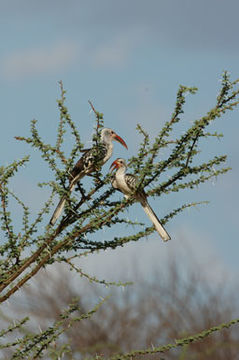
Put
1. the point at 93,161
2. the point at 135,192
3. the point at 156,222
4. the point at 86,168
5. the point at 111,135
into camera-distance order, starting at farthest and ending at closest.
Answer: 1. the point at 111,135
2. the point at 156,222
3. the point at 86,168
4. the point at 93,161
5. the point at 135,192

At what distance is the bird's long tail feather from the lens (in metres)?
5.40

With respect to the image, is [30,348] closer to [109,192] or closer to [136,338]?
[109,192]

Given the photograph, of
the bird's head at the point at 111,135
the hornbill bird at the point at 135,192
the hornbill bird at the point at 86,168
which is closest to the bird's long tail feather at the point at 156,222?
the hornbill bird at the point at 135,192

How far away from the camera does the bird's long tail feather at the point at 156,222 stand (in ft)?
17.7

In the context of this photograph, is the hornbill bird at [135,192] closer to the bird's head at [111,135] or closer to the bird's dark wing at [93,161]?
the bird's dark wing at [93,161]

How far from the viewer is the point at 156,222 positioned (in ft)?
18.4

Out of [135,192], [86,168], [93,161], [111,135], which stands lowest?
[135,192]

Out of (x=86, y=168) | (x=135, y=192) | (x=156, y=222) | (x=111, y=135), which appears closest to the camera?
(x=135, y=192)

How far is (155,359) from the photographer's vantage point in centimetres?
1419

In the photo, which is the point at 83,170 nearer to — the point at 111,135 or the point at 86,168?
the point at 86,168

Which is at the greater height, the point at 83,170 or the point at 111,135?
the point at 111,135

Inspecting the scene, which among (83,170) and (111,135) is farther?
(111,135)

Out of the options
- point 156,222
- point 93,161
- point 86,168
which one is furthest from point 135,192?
point 156,222

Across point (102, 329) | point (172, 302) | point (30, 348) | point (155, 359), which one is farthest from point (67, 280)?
point (30, 348)
